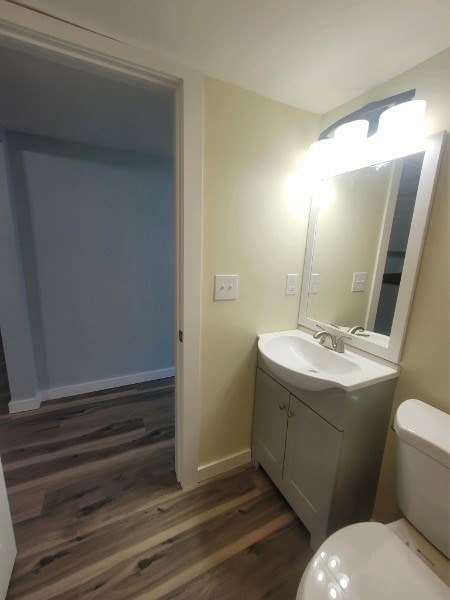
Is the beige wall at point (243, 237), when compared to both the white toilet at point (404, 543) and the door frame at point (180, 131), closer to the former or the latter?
the door frame at point (180, 131)

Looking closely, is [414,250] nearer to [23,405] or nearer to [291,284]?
[291,284]

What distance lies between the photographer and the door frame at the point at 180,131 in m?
0.82

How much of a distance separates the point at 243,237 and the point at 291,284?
0.44 metres

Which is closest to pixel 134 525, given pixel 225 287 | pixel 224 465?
pixel 224 465

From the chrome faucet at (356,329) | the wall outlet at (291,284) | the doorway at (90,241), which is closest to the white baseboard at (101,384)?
the doorway at (90,241)

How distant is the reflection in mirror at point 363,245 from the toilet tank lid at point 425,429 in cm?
31

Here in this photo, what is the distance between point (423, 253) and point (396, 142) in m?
0.48

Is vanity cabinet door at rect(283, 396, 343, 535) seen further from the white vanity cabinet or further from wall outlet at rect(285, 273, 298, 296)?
wall outlet at rect(285, 273, 298, 296)

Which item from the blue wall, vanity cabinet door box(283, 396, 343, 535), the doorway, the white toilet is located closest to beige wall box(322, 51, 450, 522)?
the white toilet

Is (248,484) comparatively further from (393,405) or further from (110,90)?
(110,90)

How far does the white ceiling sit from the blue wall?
4.38 ft

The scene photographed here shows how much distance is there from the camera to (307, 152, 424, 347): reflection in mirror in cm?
107

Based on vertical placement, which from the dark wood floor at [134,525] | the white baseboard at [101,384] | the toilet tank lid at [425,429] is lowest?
the dark wood floor at [134,525]

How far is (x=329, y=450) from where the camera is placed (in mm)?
1048
